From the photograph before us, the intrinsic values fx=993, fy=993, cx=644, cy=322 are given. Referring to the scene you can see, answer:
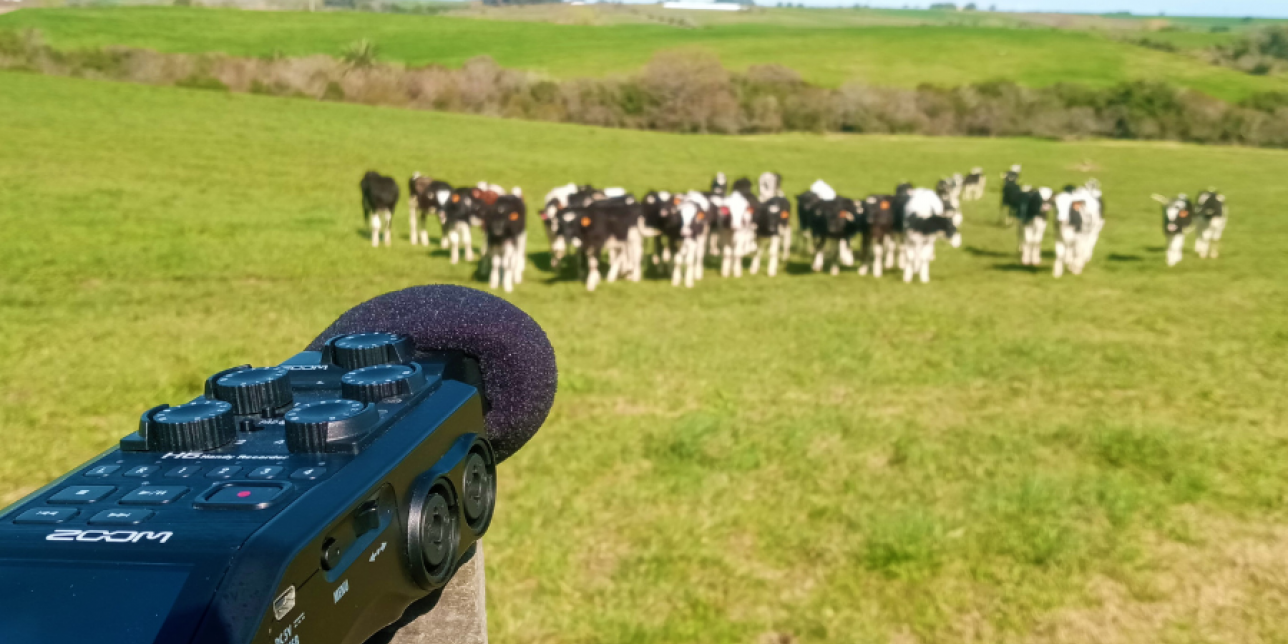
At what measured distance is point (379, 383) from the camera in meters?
1.25

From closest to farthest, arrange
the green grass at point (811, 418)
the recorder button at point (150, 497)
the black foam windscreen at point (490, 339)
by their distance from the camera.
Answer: the recorder button at point (150, 497) < the black foam windscreen at point (490, 339) < the green grass at point (811, 418)

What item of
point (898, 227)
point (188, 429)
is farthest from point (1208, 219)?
point (188, 429)

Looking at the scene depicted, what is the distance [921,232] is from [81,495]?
1614 cm

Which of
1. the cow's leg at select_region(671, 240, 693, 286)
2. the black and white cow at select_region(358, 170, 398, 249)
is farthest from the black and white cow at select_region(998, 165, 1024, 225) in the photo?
the black and white cow at select_region(358, 170, 398, 249)

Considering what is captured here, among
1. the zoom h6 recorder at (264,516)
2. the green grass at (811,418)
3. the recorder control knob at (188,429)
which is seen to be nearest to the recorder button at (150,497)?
the zoom h6 recorder at (264,516)

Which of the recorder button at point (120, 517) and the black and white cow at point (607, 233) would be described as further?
the black and white cow at point (607, 233)

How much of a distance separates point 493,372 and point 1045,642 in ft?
13.9

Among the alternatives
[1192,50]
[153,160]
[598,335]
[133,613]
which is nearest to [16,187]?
[153,160]

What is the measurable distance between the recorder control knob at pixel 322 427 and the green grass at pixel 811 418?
410 cm

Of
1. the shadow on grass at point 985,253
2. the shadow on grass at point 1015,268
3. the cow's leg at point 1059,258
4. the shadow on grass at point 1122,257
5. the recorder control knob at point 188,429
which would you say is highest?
the recorder control knob at point 188,429

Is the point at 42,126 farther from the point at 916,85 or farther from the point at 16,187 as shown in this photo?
the point at 916,85

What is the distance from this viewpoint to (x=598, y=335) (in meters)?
11.6

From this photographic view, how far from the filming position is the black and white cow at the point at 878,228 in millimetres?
16328

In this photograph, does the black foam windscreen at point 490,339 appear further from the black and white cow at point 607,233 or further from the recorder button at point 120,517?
the black and white cow at point 607,233
